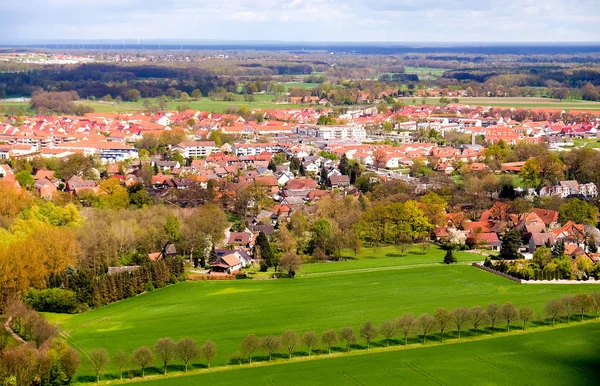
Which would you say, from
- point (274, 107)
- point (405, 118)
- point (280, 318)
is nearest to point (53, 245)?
point (280, 318)

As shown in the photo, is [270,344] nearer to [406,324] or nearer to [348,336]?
[348,336]

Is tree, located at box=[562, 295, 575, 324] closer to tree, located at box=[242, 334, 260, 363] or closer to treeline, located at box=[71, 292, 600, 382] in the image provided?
treeline, located at box=[71, 292, 600, 382]

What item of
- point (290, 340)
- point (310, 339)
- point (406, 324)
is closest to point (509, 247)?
point (406, 324)

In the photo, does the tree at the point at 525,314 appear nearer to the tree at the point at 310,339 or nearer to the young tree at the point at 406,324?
the young tree at the point at 406,324

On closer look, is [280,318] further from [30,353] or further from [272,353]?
[30,353]

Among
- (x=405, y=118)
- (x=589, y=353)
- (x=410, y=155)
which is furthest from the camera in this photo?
(x=405, y=118)

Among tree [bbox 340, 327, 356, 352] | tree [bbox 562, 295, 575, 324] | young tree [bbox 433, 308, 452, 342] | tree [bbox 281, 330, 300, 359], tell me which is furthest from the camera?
tree [bbox 562, 295, 575, 324]

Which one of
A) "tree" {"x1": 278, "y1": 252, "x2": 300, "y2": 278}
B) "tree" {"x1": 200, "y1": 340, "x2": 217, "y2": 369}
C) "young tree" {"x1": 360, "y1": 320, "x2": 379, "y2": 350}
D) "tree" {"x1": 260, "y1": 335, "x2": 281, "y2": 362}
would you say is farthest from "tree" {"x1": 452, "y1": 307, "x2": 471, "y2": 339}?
"tree" {"x1": 278, "y1": 252, "x2": 300, "y2": 278}
